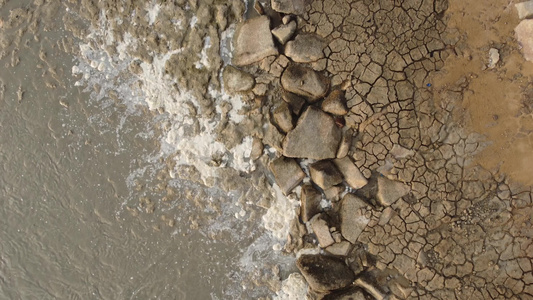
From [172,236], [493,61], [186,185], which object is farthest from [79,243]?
[493,61]

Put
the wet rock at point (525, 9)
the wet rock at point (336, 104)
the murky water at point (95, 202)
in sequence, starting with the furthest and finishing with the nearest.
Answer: the murky water at point (95, 202) < the wet rock at point (336, 104) < the wet rock at point (525, 9)

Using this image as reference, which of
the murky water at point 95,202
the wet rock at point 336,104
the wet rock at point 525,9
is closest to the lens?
the wet rock at point 525,9

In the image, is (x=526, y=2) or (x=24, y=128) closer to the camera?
(x=526, y=2)

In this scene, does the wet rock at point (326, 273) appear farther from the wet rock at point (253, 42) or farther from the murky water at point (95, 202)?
the wet rock at point (253, 42)

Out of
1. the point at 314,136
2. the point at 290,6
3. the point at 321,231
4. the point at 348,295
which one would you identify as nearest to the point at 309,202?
the point at 321,231

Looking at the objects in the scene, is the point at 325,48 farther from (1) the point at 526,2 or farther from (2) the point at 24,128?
(2) the point at 24,128

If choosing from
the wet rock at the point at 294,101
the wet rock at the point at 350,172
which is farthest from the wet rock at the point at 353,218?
the wet rock at the point at 294,101

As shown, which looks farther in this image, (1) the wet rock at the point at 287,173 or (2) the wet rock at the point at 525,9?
(1) the wet rock at the point at 287,173
